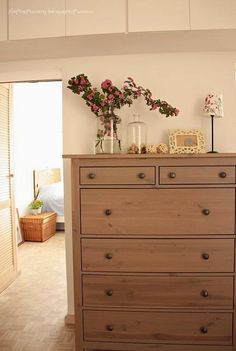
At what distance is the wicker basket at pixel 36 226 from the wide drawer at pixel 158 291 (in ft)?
9.77

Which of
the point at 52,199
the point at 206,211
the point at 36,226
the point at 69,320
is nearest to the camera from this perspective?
the point at 206,211

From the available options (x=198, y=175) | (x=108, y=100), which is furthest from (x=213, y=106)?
(x=108, y=100)

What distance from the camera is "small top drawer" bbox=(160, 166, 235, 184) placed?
5.89ft

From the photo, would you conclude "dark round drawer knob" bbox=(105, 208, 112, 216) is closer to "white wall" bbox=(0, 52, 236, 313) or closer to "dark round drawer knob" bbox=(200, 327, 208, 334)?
"white wall" bbox=(0, 52, 236, 313)

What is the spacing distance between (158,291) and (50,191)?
3.87 m

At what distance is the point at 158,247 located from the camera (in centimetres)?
184

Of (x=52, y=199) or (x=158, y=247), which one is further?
(x=52, y=199)

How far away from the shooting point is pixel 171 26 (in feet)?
6.21

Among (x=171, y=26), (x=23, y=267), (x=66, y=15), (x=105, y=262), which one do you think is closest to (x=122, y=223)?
(x=105, y=262)

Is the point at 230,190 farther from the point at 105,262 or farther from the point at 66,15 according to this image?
the point at 66,15

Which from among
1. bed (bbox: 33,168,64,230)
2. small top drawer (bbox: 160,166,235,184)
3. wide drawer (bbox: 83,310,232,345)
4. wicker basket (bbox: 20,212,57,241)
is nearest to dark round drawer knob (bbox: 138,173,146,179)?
small top drawer (bbox: 160,166,235,184)

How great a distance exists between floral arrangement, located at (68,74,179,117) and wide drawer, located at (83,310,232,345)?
1.43m

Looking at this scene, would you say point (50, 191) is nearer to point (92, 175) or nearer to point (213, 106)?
point (92, 175)

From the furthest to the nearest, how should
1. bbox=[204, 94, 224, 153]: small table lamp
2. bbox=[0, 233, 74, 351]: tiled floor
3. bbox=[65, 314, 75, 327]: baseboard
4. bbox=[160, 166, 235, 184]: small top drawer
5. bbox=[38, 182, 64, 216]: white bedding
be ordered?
bbox=[38, 182, 64, 216]: white bedding → bbox=[65, 314, 75, 327]: baseboard → bbox=[0, 233, 74, 351]: tiled floor → bbox=[204, 94, 224, 153]: small table lamp → bbox=[160, 166, 235, 184]: small top drawer
